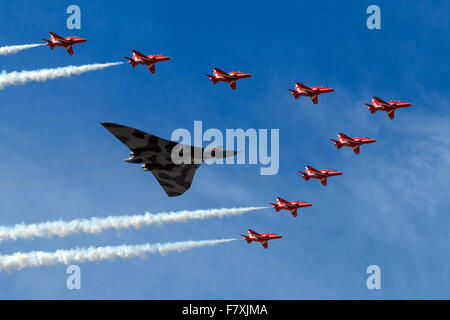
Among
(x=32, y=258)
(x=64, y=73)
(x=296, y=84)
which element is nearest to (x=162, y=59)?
(x=64, y=73)

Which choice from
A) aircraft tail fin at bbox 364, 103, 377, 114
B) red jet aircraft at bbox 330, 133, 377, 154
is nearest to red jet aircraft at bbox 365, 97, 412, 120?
aircraft tail fin at bbox 364, 103, 377, 114

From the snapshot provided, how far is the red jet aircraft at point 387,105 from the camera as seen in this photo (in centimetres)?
10356

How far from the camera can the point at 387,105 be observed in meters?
104

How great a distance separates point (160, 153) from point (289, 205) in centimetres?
2499

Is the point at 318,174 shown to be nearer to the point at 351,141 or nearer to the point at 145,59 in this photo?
the point at 351,141

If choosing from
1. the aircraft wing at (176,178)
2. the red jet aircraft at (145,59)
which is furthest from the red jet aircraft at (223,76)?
the aircraft wing at (176,178)

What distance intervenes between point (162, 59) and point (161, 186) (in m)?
20.0

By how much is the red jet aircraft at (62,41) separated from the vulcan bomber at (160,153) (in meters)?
16.9

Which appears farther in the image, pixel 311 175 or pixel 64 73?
pixel 311 175

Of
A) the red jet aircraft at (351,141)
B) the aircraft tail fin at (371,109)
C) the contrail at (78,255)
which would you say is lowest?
the contrail at (78,255)

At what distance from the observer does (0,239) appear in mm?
85688

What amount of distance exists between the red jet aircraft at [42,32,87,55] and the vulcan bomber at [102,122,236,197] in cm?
1690

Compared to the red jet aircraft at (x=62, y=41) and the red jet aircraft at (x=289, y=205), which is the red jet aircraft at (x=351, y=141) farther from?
the red jet aircraft at (x=62, y=41)

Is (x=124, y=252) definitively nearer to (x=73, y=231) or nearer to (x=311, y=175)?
(x=73, y=231)
